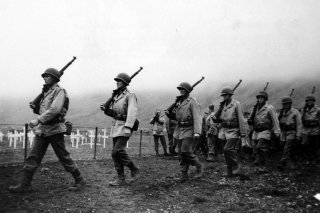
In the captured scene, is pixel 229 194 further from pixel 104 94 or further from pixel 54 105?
pixel 104 94

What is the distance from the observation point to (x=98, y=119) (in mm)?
93312

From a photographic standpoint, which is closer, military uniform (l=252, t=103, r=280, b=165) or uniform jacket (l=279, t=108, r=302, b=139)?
military uniform (l=252, t=103, r=280, b=165)

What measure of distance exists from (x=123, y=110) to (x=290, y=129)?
17.4 ft

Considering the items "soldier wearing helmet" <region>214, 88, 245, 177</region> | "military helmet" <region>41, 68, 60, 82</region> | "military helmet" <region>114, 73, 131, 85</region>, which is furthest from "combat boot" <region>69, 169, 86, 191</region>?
"soldier wearing helmet" <region>214, 88, 245, 177</region>

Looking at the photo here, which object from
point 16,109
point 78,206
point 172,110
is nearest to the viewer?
point 78,206

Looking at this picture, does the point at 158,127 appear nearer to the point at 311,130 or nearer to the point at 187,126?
the point at 311,130

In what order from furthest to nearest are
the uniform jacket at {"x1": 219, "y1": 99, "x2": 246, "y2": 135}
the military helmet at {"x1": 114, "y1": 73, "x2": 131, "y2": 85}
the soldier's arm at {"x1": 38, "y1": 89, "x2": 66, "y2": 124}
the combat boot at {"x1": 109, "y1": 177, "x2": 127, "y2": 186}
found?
the uniform jacket at {"x1": 219, "y1": 99, "x2": 246, "y2": 135} → the military helmet at {"x1": 114, "y1": 73, "x2": 131, "y2": 85} → the combat boot at {"x1": 109, "y1": 177, "x2": 127, "y2": 186} → the soldier's arm at {"x1": 38, "y1": 89, "x2": 66, "y2": 124}

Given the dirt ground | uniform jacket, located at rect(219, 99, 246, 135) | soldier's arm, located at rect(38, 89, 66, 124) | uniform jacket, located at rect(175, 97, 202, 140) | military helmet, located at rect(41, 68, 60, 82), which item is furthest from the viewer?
uniform jacket, located at rect(219, 99, 246, 135)

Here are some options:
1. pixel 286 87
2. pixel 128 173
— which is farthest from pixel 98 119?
pixel 128 173

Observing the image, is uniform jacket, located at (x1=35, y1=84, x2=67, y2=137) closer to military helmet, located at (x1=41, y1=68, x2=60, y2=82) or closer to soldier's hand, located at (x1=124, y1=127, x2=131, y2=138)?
military helmet, located at (x1=41, y1=68, x2=60, y2=82)

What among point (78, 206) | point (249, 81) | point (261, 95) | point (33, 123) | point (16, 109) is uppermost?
point (249, 81)

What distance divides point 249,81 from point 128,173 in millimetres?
104925

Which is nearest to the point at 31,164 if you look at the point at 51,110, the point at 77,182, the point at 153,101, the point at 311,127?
the point at 77,182

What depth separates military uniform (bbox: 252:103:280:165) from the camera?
9297 millimetres
